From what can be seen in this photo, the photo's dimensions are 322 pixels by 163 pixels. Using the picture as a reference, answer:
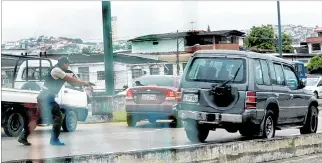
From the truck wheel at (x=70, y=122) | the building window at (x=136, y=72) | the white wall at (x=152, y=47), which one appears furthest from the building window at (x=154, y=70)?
the truck wheel at (x=70, y=122)

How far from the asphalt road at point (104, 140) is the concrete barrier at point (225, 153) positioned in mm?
1401

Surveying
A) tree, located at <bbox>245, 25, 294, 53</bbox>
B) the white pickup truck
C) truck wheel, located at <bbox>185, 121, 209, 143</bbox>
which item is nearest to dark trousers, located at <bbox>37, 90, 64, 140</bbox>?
the white pickup truck

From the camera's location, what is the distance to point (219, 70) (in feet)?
30.9

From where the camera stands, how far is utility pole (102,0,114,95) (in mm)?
10562

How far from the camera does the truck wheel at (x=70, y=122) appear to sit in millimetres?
10852

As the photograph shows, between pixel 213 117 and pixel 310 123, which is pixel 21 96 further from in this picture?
pixel 310 123

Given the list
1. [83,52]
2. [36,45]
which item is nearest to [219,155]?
[83,52]

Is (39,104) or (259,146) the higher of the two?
(39,104)

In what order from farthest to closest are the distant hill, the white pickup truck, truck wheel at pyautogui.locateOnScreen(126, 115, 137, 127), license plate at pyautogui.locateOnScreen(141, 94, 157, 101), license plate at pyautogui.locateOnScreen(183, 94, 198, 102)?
the distant hill < truck wheel at pyautogui.locateOnScreen(126, 115, 137, 127) < license plate at pyautogui.locateOnScreen(141, 94, 157, 101) < license plate at pyautogui.locateOnScreen(183, 94, 198, 102) < the white pickup truck

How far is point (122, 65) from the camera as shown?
15109 mm

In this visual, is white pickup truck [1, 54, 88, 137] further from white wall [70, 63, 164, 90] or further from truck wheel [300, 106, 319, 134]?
truck wheel [300, 106, 319, 134]

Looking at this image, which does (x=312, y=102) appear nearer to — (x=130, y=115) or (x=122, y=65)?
(x=130, y=115)

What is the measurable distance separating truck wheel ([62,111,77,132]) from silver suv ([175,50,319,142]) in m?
2.38

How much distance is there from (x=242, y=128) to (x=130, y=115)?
12.7 feet
